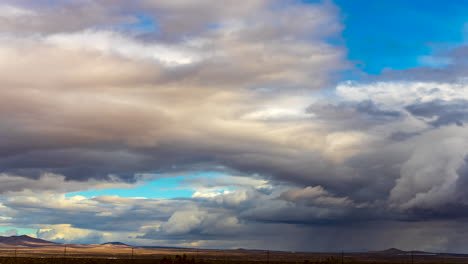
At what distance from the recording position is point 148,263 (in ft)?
493

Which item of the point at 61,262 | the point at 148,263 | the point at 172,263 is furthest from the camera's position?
the point at 148,263

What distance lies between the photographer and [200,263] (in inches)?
5015

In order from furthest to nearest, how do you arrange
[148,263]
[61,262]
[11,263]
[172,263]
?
[148,263]
[61,262]
[11,263]
[172,263]

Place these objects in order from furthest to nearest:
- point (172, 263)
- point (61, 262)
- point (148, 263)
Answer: point (148, 263)
point (61, 262)
point (172, 263)

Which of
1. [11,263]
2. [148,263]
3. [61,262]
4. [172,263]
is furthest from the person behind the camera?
[148,263]

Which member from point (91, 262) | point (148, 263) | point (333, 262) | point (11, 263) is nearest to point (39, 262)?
point (11, 263)

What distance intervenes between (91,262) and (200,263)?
32059 millimetres

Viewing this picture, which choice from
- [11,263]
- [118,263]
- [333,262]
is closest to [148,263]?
[118,263]

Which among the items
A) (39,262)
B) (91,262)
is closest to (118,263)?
(91,262)

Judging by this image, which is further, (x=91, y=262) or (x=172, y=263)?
(x=91, y=262)

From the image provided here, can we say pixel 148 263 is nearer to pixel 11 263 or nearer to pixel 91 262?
pixel 91 262

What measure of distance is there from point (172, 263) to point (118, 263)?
3254cm

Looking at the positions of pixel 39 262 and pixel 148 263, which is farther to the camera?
pixel 148 263

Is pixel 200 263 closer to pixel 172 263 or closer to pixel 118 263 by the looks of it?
pixel 172 263
